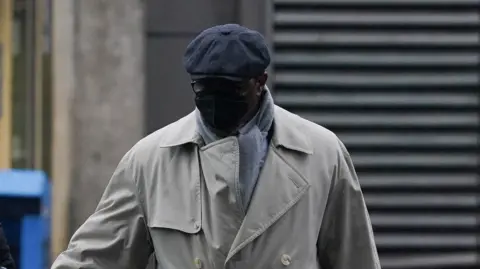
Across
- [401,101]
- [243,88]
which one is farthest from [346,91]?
[243,88]

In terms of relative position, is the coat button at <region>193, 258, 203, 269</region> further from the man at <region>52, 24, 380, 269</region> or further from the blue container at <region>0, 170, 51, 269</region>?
the blue container at <region>0, 170, 51, 269</region>

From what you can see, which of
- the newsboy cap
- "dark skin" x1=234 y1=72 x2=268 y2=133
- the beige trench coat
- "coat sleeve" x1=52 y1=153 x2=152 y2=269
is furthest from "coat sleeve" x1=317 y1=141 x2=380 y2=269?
"coat sleeve" x1=52 y1=153 x2=152 y2=269

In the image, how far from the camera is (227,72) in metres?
2.36

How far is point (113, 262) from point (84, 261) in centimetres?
8

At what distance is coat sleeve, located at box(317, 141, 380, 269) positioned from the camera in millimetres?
2518

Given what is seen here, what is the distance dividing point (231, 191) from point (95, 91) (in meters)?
4.42

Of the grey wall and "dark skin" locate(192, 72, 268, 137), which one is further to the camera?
the grey wall

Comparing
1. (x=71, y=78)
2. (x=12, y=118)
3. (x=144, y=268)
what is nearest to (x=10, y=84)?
(x=12, y=118)

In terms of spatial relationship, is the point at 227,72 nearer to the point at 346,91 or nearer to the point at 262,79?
the point at 262,79

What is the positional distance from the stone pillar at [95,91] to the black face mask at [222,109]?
426 cm

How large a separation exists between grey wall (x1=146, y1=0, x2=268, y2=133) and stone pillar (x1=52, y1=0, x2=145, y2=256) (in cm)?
9

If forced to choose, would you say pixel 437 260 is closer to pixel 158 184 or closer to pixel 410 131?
pixel 410 131

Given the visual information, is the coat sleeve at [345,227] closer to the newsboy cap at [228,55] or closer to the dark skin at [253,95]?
the dark skin at [253,95]

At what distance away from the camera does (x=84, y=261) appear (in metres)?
2.57
